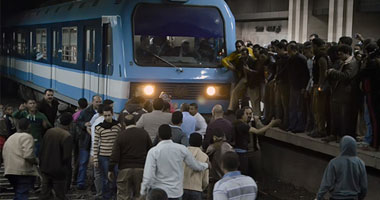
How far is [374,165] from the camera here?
9.99m

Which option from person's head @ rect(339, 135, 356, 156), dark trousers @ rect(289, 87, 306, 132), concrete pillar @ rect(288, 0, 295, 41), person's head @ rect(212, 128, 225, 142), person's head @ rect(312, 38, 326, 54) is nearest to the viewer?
person's head @ rect(339, 135, 356, 156)

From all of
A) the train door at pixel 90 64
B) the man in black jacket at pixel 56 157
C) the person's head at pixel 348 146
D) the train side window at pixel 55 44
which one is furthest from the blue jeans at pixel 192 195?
the train side window at pixel 55 44

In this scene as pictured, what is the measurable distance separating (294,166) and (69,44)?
698 centimetres

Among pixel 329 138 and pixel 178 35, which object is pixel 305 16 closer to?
pixel 178 35

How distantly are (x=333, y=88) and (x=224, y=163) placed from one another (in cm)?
484

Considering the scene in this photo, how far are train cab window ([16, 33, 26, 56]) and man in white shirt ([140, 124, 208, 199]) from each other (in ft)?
56.1

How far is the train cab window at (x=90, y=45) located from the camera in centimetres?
1510

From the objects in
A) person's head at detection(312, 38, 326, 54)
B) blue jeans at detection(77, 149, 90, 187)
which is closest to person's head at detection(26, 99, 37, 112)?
blue jeans at detection(77, 149, 90, 187)

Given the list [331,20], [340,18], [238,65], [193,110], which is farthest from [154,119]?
[331,20]

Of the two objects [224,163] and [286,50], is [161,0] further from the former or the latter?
[224,163]

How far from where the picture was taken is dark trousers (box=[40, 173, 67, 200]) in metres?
9.80

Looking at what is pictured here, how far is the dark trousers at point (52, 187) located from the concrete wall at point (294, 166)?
10.5ft

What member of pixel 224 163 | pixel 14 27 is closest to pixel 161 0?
pixel 224 163

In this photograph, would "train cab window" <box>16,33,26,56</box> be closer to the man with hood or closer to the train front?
the train front
